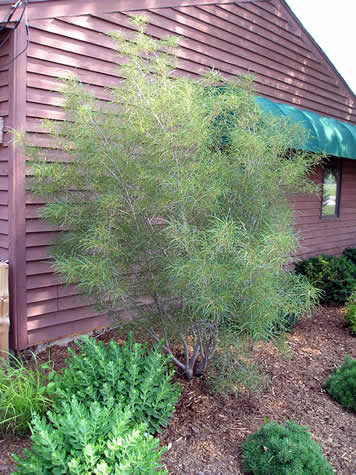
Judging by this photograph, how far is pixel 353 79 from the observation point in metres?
37.0

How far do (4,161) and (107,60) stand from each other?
5.40ft

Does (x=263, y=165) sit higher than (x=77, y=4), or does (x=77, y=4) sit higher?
(x=77, y=4)

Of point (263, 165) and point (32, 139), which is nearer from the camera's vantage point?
point (263, 165)

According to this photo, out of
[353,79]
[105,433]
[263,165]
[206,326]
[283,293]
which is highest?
[353,79]

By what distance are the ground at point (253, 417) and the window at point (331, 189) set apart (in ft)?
15.9

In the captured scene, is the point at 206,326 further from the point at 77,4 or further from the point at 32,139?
the point at 77,4

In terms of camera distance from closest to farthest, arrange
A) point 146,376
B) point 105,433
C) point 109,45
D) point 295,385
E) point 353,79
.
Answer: point 105,433 → point 146,376 → point 295,385 → point 109,45 → point 353,79

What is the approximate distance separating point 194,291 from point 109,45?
3292 millimetres

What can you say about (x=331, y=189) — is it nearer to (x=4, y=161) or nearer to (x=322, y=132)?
(x=322, y=132)

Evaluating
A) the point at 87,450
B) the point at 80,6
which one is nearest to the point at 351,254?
the point at 80,6

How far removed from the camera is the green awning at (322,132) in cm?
607

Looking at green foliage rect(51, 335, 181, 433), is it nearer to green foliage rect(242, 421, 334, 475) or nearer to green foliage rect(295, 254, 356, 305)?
green foliage rect(242, 421, 334, 475)

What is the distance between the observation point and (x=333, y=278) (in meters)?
6.84

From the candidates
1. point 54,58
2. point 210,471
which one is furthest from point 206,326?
point 54,58
